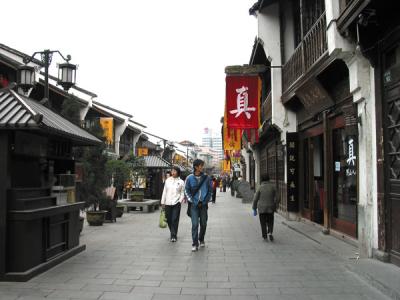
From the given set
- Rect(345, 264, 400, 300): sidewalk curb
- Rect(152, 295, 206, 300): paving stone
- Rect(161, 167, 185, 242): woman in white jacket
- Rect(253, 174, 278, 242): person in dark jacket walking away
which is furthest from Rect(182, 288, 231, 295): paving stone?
Rect(253, 174, 278, 242): person in dark jacket walking away

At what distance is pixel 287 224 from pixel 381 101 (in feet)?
24.2

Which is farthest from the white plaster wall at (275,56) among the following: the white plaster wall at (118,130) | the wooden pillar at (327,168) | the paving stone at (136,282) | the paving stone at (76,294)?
the white plaster wall at (118,130)

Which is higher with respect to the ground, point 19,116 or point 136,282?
Result: point 19,116

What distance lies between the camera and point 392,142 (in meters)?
7.54

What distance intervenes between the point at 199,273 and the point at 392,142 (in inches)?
151

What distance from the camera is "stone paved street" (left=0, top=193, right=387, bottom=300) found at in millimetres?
6062

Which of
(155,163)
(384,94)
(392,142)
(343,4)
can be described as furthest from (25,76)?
(155,163)

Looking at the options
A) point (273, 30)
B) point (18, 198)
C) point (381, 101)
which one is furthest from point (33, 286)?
point (273, 30)

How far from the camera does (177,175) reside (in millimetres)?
11320

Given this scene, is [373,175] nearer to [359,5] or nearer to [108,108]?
[359,5]

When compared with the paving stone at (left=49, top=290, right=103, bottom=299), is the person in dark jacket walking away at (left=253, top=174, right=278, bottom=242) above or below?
above

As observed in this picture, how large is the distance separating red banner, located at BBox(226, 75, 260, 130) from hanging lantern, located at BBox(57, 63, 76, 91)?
6.13 metres

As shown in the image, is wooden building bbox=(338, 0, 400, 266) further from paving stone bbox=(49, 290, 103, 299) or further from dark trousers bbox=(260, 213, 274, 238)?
paving stone bbox=(49, 290, 103, 299)

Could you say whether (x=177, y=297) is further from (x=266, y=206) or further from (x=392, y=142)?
(x=266, y=206)
